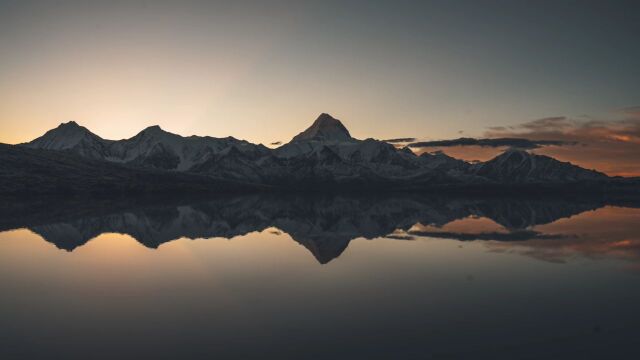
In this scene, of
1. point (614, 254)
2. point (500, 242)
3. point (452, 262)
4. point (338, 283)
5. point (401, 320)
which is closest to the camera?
point (401, 320)

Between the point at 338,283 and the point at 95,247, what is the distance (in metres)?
32.0

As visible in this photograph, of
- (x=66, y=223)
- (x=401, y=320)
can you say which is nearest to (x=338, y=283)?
(x=401, y=320)

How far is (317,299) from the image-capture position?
98.1 feet

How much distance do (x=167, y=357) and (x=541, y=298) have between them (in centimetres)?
2227

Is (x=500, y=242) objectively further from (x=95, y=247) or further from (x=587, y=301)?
(x=95, y=247)

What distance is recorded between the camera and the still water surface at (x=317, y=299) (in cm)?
2086

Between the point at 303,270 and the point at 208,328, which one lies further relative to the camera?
the point at 303,270

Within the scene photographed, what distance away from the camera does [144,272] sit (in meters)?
39.5

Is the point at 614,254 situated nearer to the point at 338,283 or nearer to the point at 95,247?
the point at 338,283

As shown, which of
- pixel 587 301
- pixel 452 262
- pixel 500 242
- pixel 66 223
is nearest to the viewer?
pixel 587 301

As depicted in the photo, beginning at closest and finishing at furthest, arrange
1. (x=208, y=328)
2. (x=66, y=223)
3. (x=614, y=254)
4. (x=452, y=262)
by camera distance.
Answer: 1. (x=208, y=328)
2. (x=452, y=262)
3. (x=614, y=254)
4. (x=66, y=223)

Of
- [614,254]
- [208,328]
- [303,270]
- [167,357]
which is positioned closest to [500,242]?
Answer: [614,254]

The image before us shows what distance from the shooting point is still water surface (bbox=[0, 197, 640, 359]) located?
20.9 metres

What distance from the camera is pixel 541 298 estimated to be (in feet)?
99.6
